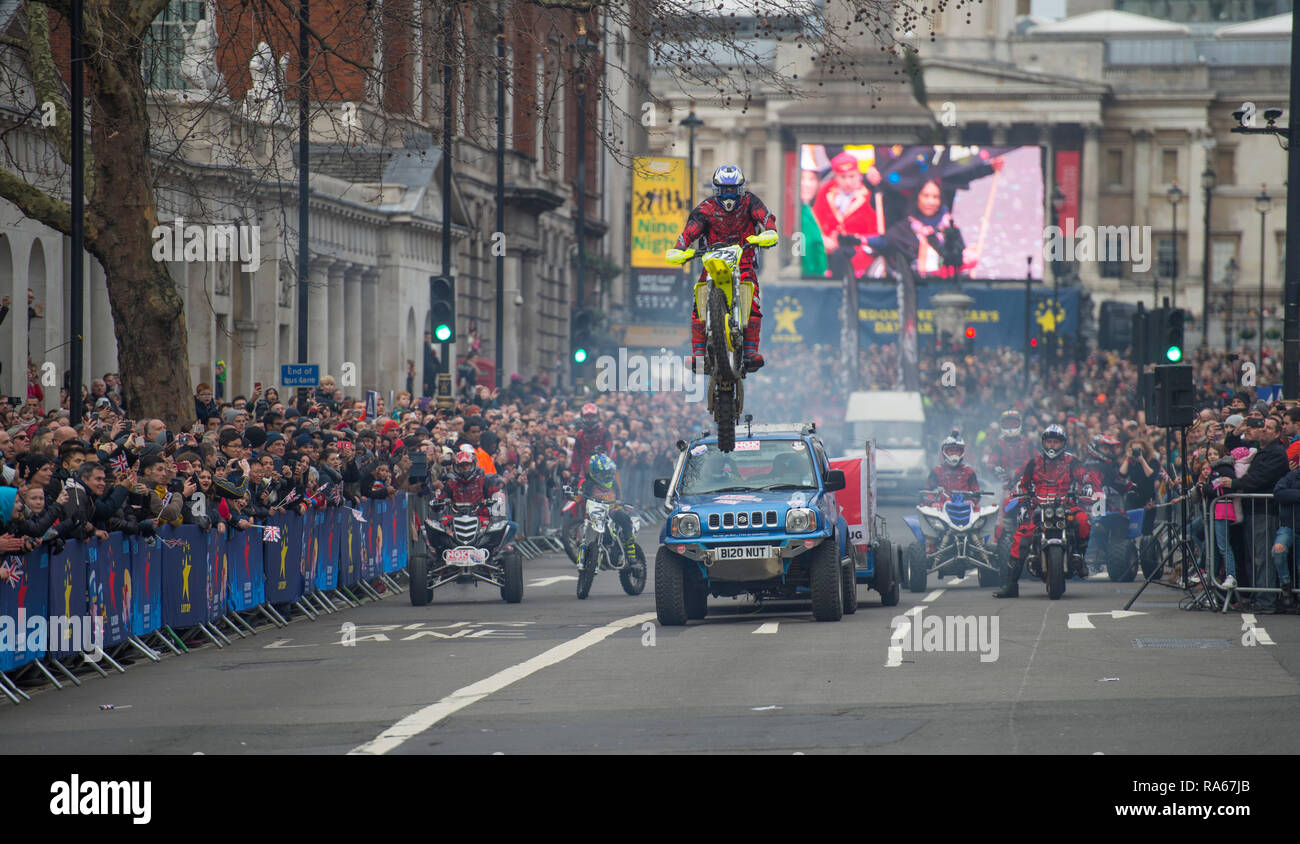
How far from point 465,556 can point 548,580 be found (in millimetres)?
5092

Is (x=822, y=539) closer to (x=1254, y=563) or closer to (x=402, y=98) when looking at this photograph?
(x=1254, y=563)

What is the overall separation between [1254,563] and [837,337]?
67278 mm

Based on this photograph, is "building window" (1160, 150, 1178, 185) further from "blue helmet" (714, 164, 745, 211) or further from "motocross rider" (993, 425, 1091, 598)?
"blue helmet" (714, 164, 745, 211)

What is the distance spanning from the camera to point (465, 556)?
2319cm

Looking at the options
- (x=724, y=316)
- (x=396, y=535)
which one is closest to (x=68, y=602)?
(x=724, y=316)

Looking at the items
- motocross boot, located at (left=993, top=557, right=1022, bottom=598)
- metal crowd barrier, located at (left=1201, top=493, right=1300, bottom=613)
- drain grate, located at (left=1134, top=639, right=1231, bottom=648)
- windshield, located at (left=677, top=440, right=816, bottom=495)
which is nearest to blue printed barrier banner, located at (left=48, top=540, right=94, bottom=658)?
windshield, located at (left=677, top=440, right=816, bottom=495)

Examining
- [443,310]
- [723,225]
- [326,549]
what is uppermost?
[723,225]

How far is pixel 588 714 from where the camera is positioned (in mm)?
13430

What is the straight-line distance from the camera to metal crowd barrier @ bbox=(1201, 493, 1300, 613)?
2094 cm

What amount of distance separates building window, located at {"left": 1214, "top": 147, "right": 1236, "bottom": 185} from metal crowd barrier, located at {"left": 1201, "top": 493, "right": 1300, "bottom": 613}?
121873 mm

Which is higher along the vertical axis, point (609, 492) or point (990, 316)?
point (990, 316)

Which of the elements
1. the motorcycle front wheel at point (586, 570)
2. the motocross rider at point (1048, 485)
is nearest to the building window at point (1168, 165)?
the motocross rider at point (1048, 485)

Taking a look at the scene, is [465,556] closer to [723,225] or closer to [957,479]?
[957,479]
